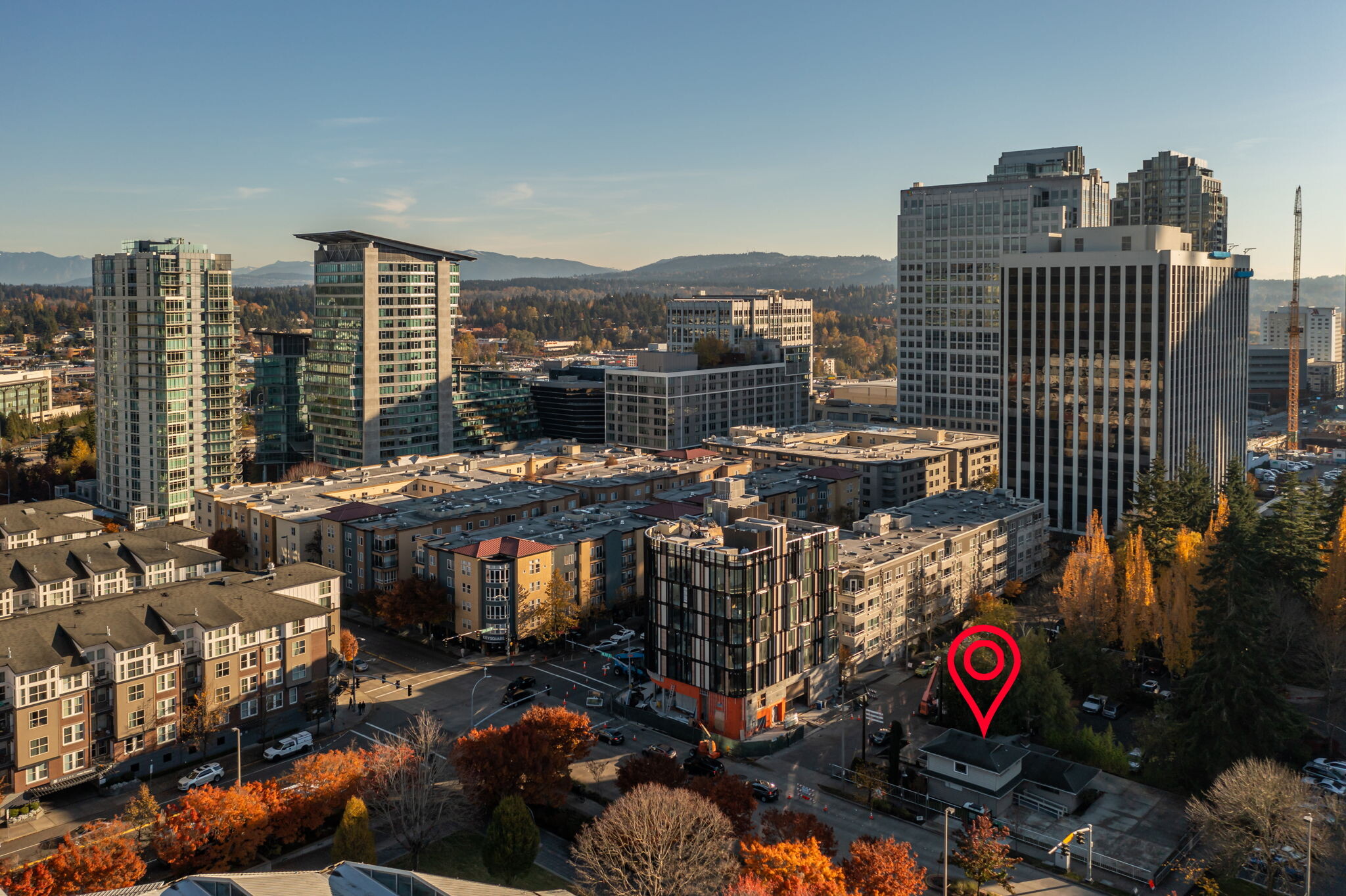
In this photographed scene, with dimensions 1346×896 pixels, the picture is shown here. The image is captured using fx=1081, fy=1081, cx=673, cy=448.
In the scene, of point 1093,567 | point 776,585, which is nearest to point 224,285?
point 776,585

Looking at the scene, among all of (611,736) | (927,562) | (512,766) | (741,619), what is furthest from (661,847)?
(927,562)

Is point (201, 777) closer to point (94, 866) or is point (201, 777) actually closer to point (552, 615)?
point (94, 866)

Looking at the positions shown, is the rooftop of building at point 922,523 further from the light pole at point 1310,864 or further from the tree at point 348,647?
the tree at point 348,647

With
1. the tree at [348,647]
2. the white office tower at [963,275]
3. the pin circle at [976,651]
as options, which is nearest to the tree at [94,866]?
the tree at [348,647]

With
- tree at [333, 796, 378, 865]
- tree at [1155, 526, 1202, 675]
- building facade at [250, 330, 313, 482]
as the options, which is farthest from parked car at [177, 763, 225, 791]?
building facade at [250, 330, 313, 482]

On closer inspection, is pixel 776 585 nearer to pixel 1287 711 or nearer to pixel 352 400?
pixel 1287 711

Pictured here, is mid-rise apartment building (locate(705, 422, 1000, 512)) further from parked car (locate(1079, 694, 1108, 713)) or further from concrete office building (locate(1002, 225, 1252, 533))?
parked car (locate(1079, 694, 1108, 713))
